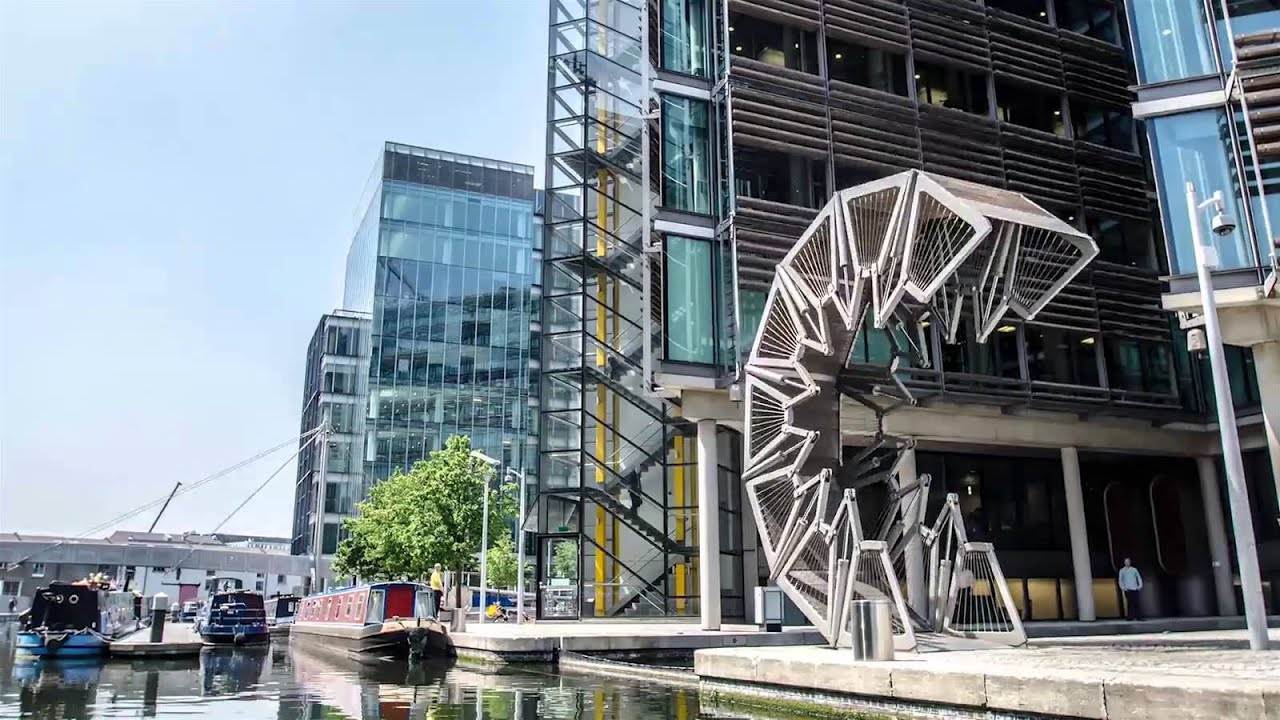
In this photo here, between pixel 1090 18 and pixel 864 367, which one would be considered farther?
pixel 1090 18

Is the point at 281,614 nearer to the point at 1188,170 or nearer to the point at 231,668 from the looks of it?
the point at 231,668

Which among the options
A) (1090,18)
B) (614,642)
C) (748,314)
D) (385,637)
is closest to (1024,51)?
(1090,18)

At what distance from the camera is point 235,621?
4606cm

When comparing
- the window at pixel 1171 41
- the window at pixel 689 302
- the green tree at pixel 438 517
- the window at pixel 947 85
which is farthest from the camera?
the green tree at pixel 438 517

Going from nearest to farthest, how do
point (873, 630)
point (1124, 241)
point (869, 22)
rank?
point (873, 630), point (869, 22), point (1124, 241)

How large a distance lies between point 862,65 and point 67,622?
118 feet

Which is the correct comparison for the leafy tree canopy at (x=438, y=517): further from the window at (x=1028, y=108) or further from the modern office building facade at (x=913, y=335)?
the window at (x=1028, y=108)

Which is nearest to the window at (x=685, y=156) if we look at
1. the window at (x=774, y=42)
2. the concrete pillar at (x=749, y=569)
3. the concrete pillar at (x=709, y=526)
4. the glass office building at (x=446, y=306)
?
the window at (x=774, y=42)

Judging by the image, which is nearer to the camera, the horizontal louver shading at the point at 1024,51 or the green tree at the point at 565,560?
the horizontal louver shading at the point at 1024,51

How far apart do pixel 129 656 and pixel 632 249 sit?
2499cm

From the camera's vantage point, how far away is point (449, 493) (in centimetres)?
4678

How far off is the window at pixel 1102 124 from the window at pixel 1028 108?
2.58ft

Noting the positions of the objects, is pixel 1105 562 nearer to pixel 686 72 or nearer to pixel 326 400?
pixel 686 72

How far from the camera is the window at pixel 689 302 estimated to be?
31.5m
